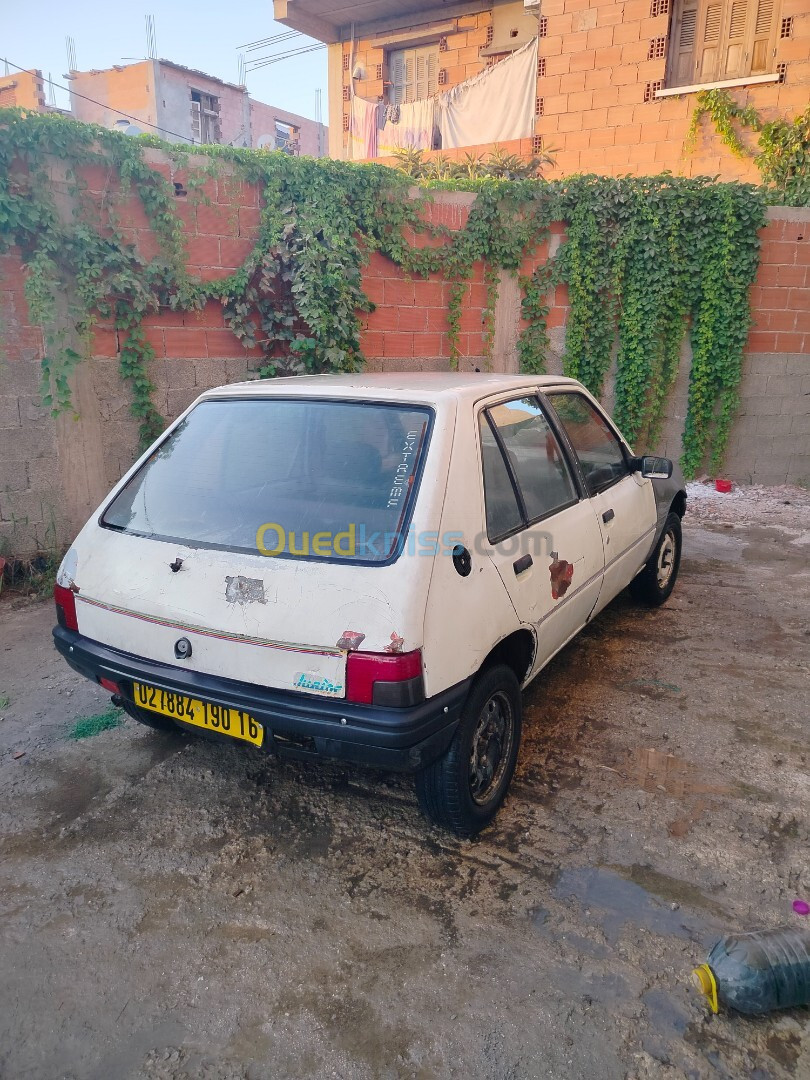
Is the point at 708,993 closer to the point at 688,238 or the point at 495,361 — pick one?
the point at 495,361

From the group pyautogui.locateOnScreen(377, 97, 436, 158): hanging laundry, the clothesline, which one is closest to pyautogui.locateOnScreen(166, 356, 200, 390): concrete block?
the clothesline

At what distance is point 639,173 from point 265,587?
10882 mm

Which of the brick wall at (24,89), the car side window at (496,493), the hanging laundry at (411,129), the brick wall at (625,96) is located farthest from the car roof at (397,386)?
the brick wall at (24,89)

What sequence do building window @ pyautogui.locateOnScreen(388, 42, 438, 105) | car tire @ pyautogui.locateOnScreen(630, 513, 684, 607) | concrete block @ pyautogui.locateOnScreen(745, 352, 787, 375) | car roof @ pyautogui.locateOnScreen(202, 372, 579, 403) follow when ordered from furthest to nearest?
1. building window @ pyautogui.locateOnScreen(388, 42, 438, 105)
2. concrete block @ pyautogui.locateOnScreen(745, 352, 787, 375)
3. car tire @ pyautogui.locateOnScreen(630, 513, 684, 607)
4. car roof @ pyautogui.locateOnScreen(202, 372, 579, 403)

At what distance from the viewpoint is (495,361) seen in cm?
789

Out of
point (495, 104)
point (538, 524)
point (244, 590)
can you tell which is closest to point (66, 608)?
point (244, 590)

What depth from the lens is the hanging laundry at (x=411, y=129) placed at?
1304cm

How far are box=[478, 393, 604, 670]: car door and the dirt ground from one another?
67 cm

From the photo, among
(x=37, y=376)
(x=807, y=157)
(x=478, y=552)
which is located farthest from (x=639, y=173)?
(x=478, y=552)

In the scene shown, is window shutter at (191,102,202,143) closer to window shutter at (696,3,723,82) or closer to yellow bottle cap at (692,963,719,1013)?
window shutter at (696,3,723,82)

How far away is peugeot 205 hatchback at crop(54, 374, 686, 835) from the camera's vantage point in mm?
2283

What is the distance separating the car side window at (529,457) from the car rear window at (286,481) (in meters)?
0.39

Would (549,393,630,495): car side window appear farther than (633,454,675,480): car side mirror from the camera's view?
No

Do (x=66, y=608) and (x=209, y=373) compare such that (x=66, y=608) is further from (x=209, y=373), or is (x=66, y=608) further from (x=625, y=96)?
(x=625, y=96)
